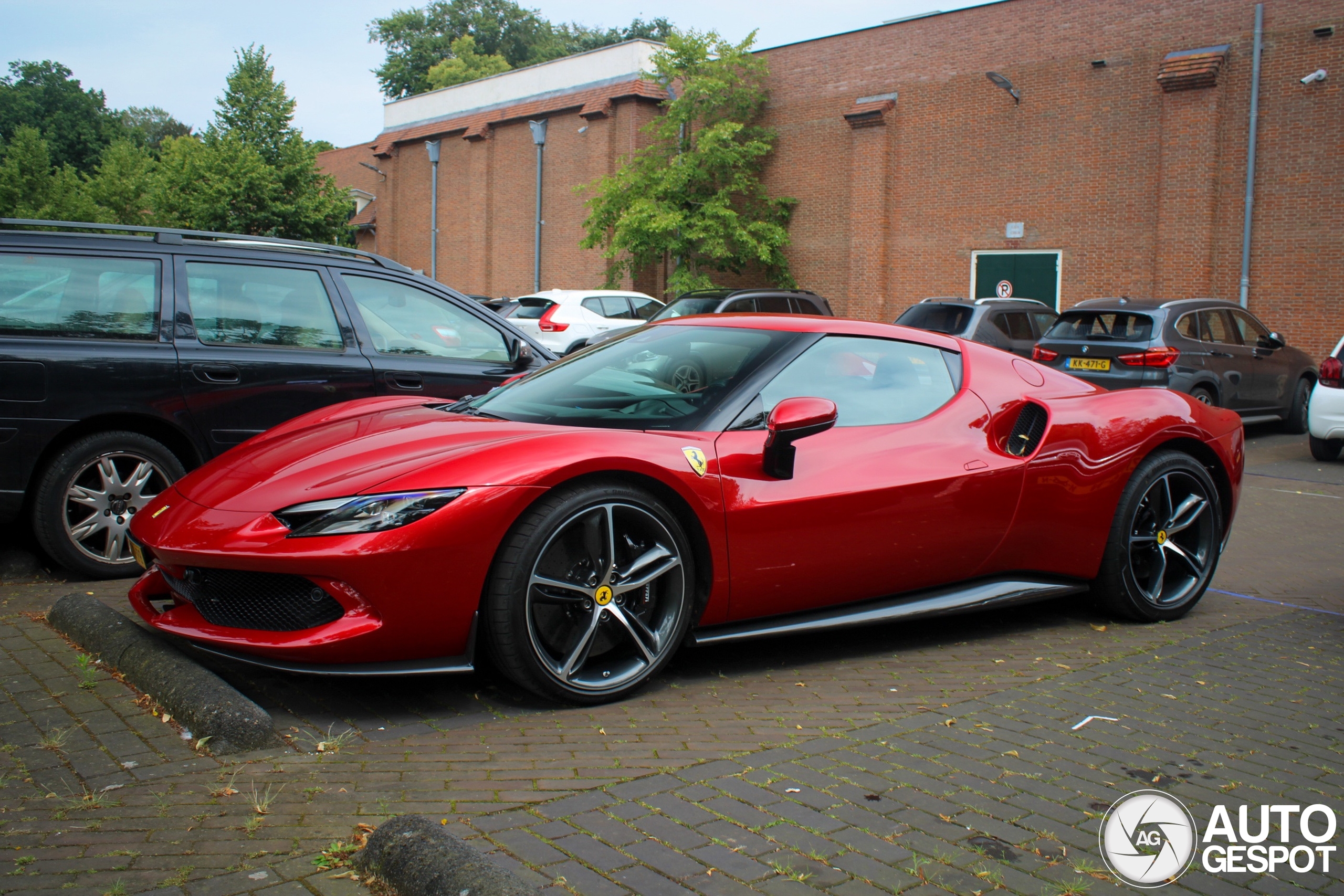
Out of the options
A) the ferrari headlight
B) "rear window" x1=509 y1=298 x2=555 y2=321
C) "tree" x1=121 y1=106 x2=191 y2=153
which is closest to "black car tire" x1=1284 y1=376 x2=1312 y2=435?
"rear window" x1=509 y1=298 x2=555 y2=321

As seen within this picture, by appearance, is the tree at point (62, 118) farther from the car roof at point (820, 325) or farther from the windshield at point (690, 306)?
the car roof at point (820, 325)

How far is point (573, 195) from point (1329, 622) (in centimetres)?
3239

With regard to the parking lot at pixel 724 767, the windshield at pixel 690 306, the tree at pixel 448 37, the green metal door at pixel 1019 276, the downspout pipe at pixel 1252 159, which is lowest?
the parking lot at pixel 724 767

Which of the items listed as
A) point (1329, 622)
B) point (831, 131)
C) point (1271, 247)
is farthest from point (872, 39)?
point (1329, 622)

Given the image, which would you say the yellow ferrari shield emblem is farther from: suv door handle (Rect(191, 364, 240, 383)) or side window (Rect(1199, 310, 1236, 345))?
side window (Rect(1199, 310, 1236, 345))

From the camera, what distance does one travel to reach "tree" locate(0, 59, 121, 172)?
250 ft

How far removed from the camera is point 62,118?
76.3 m

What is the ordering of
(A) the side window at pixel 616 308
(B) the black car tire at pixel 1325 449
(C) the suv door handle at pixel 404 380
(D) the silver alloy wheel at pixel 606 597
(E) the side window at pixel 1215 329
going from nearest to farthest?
1. (D) the silver alloy wheel at pixel 606 597
2. (C) the suv door handle at pixel 404 380
3. (B) the black car tire at pixel 1325 449
4. (E) the side window at pixel 1215 329
5. (A) the side window at pixel 616 308

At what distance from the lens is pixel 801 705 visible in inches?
153

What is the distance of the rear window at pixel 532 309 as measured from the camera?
21547mm

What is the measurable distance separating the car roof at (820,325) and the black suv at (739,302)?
42.0 ft

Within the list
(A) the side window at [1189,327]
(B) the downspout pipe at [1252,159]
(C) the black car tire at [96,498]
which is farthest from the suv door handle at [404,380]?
(B) the downspout pipe at [1252,159]

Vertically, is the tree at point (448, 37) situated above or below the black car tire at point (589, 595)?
above
